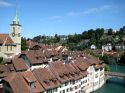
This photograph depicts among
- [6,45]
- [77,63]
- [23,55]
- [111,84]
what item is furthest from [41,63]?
[111,84]

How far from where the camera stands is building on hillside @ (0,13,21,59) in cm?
8056

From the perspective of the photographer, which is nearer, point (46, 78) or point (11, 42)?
point (46, 78)

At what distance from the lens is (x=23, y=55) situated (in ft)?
208

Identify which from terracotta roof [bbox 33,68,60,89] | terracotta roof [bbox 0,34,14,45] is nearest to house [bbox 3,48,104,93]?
terracotta roof [bbox 33,68,60,89]

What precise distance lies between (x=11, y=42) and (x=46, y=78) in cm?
3556

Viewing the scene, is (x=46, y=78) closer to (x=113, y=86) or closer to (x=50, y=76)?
(x=50, y=76)

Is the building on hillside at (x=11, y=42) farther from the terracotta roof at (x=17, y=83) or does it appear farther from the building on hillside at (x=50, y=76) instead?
the terracotta roof at (x=17, y=83)

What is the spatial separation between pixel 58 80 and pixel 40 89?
24.3ft

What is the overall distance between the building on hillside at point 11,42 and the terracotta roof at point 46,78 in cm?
3043

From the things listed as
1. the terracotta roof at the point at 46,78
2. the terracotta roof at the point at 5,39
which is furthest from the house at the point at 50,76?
the terracotta roof at the point at 5,39

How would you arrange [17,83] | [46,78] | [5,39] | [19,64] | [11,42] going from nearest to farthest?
[17,83] < [46,78] < [19,64] < [5,39] < [11,42]

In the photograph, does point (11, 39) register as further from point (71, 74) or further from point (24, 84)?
point (24, 84)

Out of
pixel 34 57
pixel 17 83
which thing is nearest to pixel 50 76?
pixel 17 83

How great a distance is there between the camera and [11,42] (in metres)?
82.6
